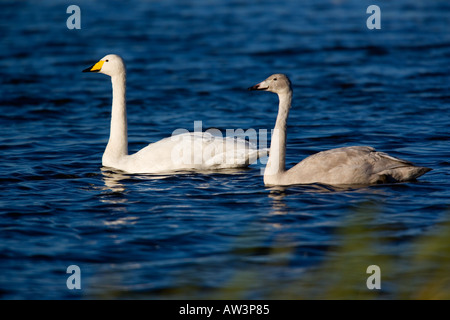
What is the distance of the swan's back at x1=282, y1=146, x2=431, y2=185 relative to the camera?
10094 mm

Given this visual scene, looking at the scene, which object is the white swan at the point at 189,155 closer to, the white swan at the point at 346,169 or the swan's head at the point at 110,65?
the white swan at the point at 346,169

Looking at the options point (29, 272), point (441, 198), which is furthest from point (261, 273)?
point (441, 198)

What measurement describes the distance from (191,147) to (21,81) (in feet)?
30.0

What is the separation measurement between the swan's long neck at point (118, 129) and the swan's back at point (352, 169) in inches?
113

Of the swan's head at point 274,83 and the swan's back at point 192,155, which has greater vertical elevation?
the swan's head at point 274,83

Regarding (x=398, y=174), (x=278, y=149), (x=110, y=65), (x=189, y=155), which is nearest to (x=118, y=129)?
(x=110, y=65)

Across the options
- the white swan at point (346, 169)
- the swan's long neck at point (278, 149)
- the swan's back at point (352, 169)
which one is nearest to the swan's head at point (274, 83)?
the white swan at point (346, 169)

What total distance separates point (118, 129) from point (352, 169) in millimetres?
3756

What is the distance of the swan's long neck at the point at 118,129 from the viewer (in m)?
11.7

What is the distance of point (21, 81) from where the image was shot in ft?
62.1

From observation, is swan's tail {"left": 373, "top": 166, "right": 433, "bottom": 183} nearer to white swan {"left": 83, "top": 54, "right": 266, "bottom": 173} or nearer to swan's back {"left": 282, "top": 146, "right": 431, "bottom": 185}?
swan's back {"left": 282, "top": 146, "right": 431, "bottom": 185}

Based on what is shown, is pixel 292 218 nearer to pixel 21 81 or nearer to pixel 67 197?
pixel 67 197

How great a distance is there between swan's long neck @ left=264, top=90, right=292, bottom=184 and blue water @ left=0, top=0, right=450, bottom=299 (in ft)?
0.87

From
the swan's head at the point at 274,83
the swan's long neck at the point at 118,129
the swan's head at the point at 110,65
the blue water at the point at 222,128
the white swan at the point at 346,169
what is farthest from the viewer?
the swan's head at the point at 110,65
